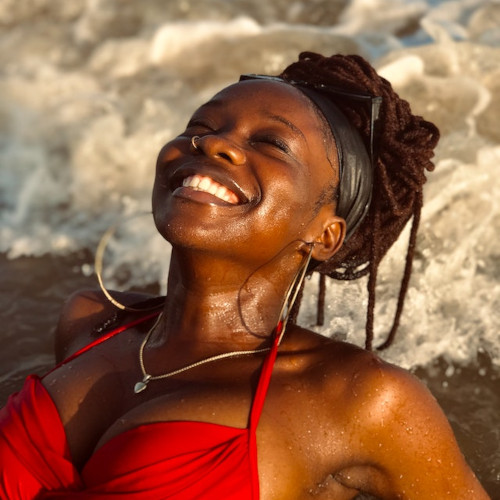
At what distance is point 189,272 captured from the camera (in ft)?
7.86

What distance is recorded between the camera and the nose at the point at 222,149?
2.27 meters

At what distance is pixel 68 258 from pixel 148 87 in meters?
2.47

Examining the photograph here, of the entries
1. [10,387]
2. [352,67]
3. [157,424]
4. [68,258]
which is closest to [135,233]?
[68,258]

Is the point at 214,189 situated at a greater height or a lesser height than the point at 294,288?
greater

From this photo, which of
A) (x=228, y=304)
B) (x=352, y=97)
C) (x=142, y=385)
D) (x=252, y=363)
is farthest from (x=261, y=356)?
(x=352, y=97)

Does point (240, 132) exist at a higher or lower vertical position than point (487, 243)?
higher

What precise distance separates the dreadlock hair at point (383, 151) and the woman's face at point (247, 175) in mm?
241

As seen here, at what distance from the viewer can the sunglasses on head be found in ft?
8.50

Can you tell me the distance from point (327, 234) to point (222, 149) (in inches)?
18.9

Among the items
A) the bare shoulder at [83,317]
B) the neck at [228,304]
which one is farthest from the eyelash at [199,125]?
the bare shoulder at [83,317]

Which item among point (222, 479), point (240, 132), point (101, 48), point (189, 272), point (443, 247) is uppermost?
point (240, 132)

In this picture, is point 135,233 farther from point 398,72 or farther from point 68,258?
point 398,72

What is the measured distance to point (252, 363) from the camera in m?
2.37

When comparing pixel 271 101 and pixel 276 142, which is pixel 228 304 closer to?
pixel 276 142
